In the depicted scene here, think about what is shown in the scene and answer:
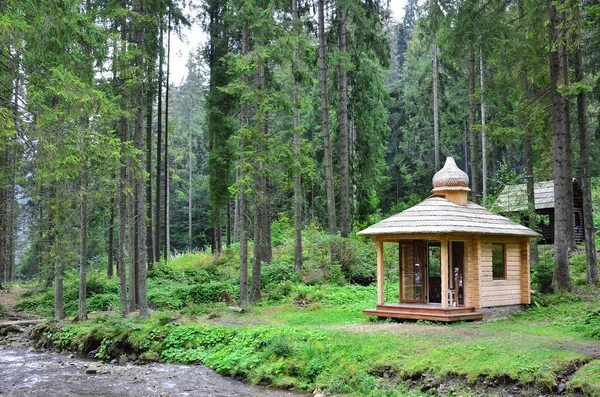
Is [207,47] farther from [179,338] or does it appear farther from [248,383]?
[248,383]

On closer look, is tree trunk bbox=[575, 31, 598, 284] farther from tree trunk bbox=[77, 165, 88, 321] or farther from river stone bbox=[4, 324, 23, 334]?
river stone bbox=[4, 324, 23, 334]

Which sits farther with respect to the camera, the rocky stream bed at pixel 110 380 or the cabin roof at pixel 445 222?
the cabin roof at pixel 445 222

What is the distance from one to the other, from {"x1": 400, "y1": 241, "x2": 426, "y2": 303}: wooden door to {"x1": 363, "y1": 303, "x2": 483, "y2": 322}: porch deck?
105 centimetres

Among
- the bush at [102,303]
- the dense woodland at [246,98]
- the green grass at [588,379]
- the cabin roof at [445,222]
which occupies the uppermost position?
the dense woodland at [246,98]

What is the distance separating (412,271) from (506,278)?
2801mm

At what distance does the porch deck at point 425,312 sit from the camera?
14766mm

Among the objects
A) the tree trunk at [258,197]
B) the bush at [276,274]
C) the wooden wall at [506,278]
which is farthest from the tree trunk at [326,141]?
the wooden wall at [506,278]

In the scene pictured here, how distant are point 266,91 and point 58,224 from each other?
8122 millimetres

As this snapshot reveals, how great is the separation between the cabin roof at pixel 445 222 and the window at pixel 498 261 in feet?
2.14

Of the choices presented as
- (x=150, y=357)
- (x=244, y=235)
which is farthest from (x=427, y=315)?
(x=150, y=357)

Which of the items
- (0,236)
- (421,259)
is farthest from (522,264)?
(0,236)

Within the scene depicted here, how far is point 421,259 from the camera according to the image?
17.2 m

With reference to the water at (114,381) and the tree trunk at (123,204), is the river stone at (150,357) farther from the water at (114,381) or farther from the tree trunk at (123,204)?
the tree trunk at (123,204)

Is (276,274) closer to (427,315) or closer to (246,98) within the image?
(246,98)
